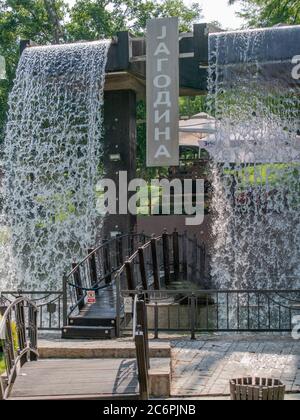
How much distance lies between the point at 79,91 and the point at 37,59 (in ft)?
3.85

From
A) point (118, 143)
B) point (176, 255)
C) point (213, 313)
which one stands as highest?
point (118, 143)

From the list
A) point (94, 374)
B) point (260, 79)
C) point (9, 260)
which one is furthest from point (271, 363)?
point (9, 260)

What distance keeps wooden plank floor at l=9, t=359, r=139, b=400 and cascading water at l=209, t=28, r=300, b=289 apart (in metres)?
7.85

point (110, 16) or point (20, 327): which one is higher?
point (110, 16)

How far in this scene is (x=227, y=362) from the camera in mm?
8195

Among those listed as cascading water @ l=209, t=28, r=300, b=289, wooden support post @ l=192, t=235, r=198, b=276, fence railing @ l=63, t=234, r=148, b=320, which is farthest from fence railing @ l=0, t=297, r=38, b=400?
wooden support post @ l=192, t=235, r=198, b=276

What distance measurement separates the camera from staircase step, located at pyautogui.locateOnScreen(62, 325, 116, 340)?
9.81 meters

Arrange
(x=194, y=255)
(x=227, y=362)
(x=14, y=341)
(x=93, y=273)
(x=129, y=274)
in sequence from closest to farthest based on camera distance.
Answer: (x=14, y=341)
(x=227, y=362)
(x=129, y=274)
(x=93, y=273)
(x=194, y=255)

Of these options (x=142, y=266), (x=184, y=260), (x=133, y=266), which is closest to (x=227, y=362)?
(x=142, y=266)

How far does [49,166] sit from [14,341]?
893cm

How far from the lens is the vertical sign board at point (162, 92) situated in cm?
1440

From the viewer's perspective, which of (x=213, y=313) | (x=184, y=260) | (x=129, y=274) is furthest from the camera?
(x=184, y=260)

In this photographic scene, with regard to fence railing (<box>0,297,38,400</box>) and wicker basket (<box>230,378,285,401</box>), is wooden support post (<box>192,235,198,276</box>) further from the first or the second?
wicker basket (<box>230,378,285,401</box>)

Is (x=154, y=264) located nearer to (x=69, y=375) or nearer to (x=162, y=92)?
(x=162, y=92)
